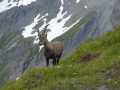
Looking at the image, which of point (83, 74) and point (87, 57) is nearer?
point (83, 74)

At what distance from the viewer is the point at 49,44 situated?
45.2 feet

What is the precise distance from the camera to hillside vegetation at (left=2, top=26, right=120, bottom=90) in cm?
702

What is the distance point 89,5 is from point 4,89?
18245cm

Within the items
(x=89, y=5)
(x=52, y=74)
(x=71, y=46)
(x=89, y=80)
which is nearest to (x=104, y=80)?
(x=89, y=80)

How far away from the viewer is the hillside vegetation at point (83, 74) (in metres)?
7.02

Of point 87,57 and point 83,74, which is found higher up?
point 87,57

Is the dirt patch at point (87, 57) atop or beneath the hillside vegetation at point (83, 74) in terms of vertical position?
atop

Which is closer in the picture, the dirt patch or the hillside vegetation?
the hillside vegetation

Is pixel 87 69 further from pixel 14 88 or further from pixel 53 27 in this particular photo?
pixel 53 27

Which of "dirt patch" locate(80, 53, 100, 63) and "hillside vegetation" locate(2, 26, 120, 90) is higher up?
"dirt patch" locate(80, 53, 100, 63)

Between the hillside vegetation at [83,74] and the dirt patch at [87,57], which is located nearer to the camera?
the hillside vegetation at [83,74]

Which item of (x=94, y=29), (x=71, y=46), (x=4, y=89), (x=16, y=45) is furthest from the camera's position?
(x=16, y=45)

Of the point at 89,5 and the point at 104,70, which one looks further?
the point at 89,5

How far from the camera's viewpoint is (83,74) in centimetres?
845
